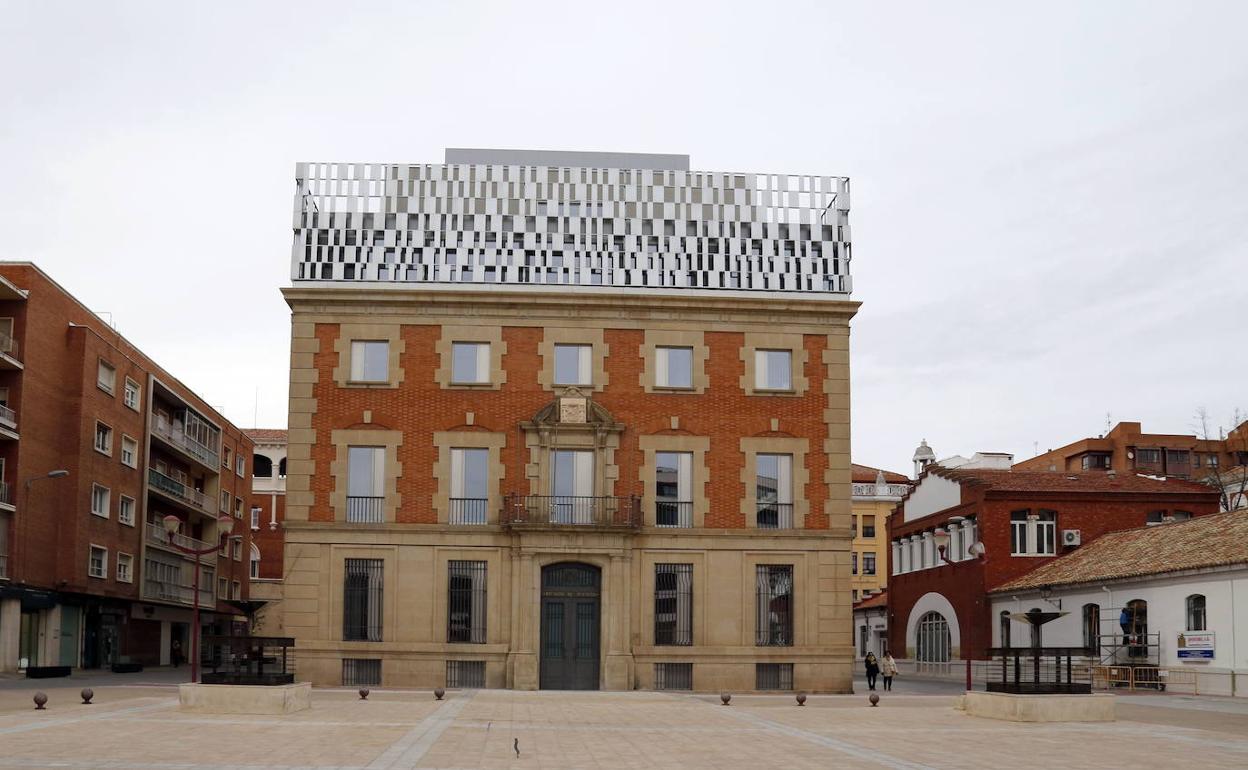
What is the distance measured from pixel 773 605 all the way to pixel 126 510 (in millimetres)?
33018

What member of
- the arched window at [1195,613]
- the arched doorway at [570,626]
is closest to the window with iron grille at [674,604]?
the arched doorway at [570,626]

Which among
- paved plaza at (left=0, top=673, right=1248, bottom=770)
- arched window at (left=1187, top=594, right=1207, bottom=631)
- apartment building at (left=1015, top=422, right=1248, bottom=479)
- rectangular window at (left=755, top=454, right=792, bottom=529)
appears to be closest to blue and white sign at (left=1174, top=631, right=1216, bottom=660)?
arched window at (left=1187, top=594, right=1207, bottom=631)

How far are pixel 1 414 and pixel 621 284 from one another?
7398 centimetres

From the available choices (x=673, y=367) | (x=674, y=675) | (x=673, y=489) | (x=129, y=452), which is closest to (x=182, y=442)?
(x=129, y=452)

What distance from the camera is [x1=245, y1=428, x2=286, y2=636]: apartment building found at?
3127 inches

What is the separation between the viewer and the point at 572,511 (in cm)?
3684

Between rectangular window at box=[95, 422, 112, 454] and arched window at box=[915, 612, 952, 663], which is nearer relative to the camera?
rectangular window at box=[95, 422, 112, 454]

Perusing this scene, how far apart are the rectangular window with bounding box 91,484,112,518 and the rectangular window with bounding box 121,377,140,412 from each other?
13.9 ft

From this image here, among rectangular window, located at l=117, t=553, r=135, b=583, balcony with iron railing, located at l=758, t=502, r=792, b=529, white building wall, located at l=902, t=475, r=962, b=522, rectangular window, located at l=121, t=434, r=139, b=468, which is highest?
rectangular window, located at l=121, t=434, r=139, b=468

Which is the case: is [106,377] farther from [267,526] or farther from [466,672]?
[267,526]

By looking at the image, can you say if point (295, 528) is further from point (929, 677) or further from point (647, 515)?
point (929, 677)

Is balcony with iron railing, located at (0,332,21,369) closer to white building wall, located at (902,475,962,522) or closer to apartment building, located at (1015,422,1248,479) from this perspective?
white building wall, located at (902,475,962,522)

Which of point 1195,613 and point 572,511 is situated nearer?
point 572,511

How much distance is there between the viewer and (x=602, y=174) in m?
111
